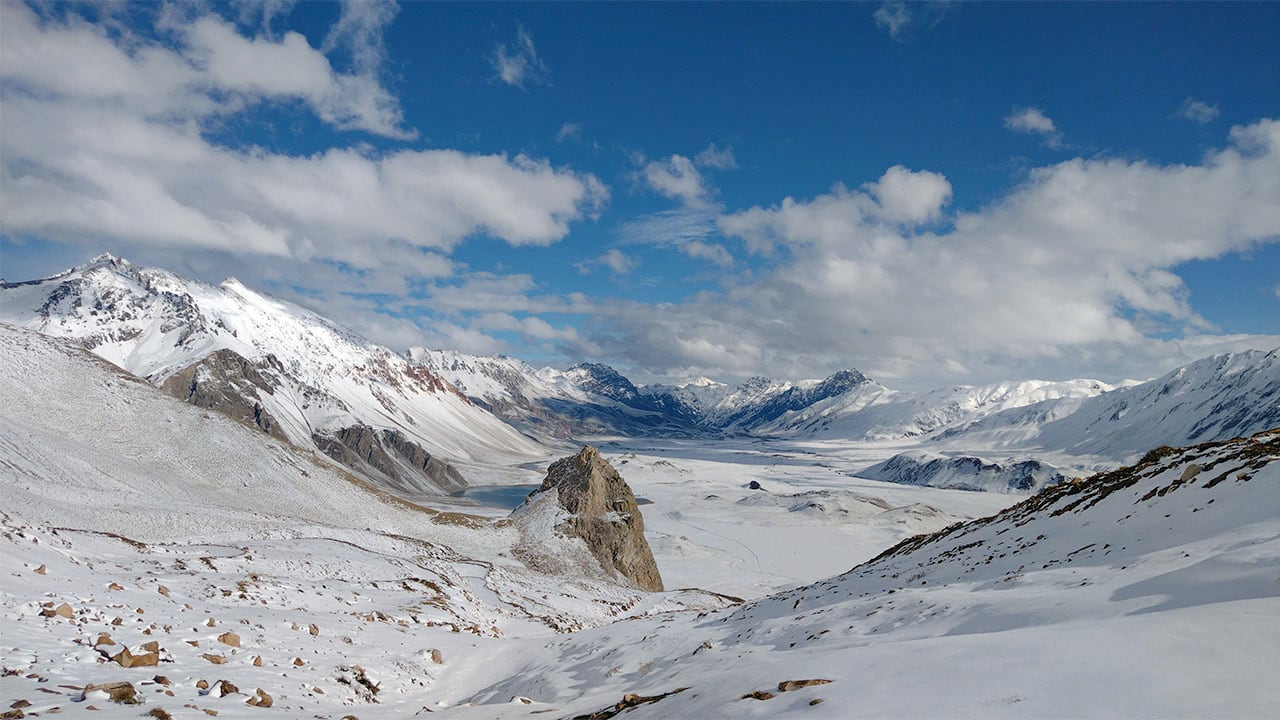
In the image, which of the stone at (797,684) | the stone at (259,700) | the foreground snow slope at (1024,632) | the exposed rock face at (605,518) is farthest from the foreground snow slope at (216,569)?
the stone at (797,684)

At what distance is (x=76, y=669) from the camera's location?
1179cm

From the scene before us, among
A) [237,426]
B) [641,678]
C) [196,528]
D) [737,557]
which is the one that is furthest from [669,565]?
[641,678]

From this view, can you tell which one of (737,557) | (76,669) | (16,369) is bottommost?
(737,557)

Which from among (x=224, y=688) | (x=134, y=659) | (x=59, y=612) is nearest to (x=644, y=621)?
(x=224, y=688)

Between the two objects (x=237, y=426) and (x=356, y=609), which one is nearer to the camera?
(x=356, y=609)

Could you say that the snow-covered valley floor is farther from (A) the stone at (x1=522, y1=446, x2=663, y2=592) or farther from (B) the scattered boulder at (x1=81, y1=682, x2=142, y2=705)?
(A) the stone at (x1=522, y1=446, x2=663, y2=592)

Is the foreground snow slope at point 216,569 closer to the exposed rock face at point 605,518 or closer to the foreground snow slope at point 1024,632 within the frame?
the exposed rock face at point 605,518

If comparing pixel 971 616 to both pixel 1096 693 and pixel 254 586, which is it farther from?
pixel 254 586

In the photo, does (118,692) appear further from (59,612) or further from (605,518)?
(605,518)

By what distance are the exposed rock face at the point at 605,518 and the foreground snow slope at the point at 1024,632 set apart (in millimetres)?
38456

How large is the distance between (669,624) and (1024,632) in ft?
54.5

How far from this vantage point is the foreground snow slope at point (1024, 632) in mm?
7031

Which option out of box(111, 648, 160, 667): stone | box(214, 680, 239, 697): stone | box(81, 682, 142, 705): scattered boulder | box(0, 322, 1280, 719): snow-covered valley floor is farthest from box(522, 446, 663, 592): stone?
box(81, 682, 142, 705): scattered boulder

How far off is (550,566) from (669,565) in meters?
56.9
